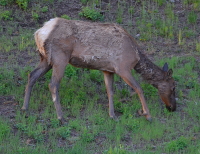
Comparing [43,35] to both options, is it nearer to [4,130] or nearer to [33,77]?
[33,77]

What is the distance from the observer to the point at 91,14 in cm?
1452

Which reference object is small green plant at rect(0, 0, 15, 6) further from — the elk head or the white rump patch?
the elk head

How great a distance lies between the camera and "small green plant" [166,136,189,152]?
823 centimetres

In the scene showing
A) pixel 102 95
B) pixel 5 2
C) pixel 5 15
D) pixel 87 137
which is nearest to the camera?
pixel 87 137

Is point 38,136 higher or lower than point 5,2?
lower

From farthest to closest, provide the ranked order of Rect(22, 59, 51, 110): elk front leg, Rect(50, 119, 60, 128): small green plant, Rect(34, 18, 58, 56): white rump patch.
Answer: Rect(22, 59, 51, 110): elk front leg
Rect(34, 18, 58, 56): white rump patch
Rect(50, 119, 60, 128): small green plant

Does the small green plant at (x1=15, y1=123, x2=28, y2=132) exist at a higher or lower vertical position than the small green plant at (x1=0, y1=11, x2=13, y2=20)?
lower

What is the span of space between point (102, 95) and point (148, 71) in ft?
4.50

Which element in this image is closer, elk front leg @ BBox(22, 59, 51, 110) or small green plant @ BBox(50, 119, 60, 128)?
small green plant @ BBox(50, 119, 60, 128)

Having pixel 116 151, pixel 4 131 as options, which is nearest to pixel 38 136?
pixel 4 131

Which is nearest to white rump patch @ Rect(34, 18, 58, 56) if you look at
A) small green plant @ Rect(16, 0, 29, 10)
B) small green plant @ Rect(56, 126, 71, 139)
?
small green plant @ Rect(56, 126, 71, 139)

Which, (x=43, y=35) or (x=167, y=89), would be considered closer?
(x=43, y=35)

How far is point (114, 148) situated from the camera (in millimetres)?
7848

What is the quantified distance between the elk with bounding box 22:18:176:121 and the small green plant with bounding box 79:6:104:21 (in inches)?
174
